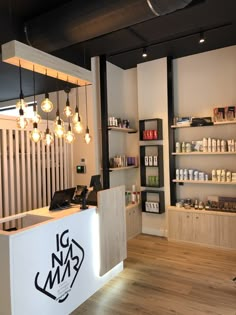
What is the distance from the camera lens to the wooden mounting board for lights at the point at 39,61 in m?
2.24

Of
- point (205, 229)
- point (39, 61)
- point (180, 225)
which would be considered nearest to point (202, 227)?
point (205, 229)

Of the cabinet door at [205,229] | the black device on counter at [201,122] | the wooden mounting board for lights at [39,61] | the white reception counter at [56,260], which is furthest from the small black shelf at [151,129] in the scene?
the wooden mounting board for lights at [39,61]

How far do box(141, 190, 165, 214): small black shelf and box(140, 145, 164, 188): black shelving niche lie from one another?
0.55 feet

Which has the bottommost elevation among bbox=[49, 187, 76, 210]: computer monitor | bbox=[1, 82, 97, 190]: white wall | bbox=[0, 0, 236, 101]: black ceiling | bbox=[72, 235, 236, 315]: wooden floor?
bbox=[72, 235, 236, 315]: wooden floor

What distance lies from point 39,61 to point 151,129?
9.25ft

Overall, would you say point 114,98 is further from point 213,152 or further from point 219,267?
point 219,267

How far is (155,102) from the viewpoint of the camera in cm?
481

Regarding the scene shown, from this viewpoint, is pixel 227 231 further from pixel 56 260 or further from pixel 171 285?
pixel 56 260

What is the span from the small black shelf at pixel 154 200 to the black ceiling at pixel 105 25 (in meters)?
2.62

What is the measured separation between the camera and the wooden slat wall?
3.85m

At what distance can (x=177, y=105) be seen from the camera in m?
4.74

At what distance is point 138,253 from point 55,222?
212 cm

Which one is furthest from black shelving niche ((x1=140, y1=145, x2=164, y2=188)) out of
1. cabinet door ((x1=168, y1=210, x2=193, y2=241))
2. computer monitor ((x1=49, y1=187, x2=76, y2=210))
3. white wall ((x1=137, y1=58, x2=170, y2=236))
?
computer monitor ((x1=49, y1=187, x2=76, y2=210))

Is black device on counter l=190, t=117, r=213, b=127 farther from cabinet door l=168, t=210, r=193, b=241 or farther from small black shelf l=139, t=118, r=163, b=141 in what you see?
cabinet door l=168, t=210, r=193, b=241
